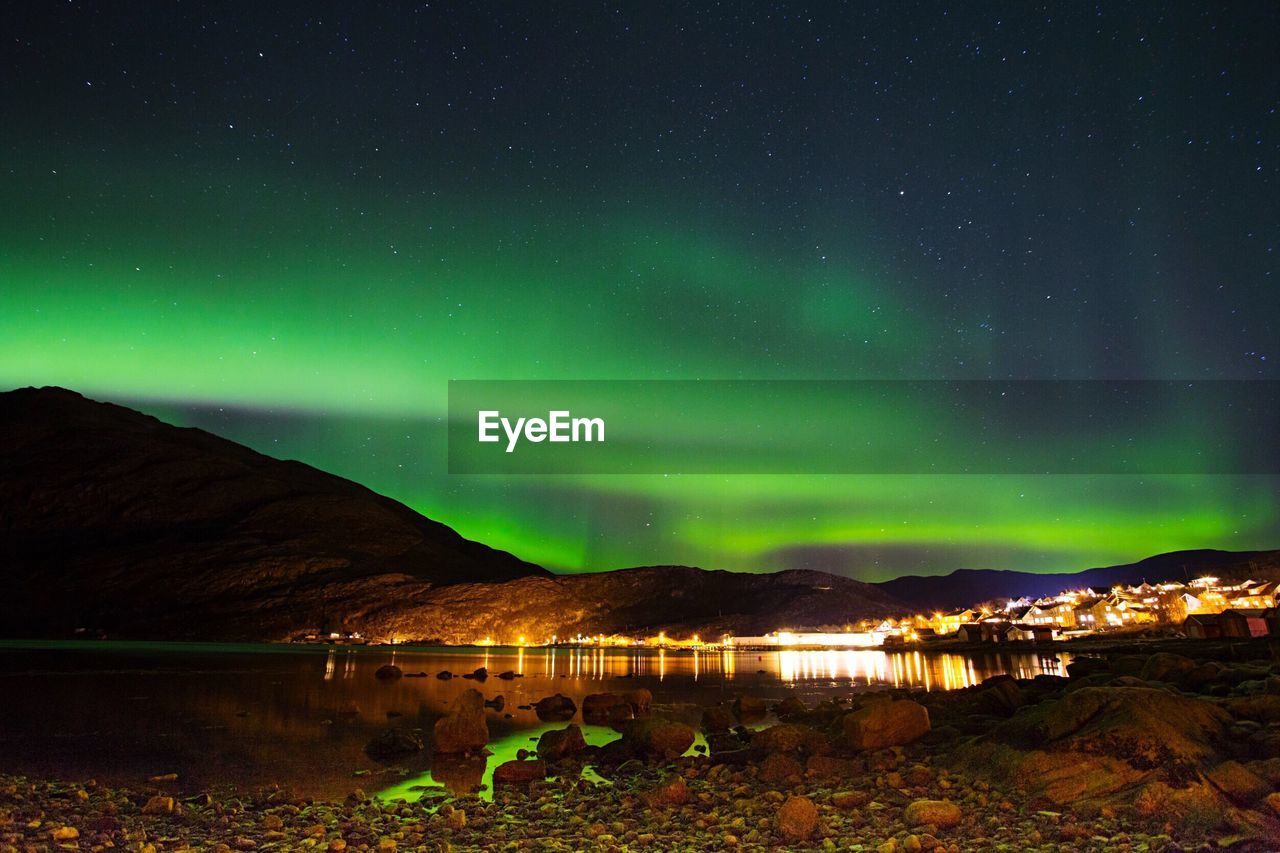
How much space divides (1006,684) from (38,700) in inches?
2009

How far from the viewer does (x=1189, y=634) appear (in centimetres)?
8712

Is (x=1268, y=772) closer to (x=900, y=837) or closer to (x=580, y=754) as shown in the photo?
(x=900, y=837)

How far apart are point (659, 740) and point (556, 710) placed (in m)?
18.7

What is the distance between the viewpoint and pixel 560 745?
940 inches

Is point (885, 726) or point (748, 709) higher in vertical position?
point (885, 726)

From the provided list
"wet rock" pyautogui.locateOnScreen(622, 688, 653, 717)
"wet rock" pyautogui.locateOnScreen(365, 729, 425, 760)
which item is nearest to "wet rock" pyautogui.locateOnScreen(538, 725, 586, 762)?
"wet rock" pyautogui.locateOnScreen(365, 729, 425, 760)

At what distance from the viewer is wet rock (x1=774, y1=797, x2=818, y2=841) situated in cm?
1353

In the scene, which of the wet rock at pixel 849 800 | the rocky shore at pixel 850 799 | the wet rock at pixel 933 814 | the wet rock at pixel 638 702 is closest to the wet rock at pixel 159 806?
the rocky shore at pixel 850 799

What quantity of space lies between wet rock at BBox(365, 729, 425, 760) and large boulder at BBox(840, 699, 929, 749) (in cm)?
1417

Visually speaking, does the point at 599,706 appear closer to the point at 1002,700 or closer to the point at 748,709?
the point at 748,709

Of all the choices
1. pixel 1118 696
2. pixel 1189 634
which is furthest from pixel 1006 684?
pixel 1189 634

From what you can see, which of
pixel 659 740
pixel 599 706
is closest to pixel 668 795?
pixel 659 740

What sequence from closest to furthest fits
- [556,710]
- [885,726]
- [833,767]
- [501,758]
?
[833,767] < [885,726] < [501,758] < [556,710]

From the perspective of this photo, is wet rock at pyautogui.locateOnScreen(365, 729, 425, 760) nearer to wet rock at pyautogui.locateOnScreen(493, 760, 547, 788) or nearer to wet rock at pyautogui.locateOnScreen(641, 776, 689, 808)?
wet rock at pyautogui.locateOnScreen(493, 760, 547, 788)
